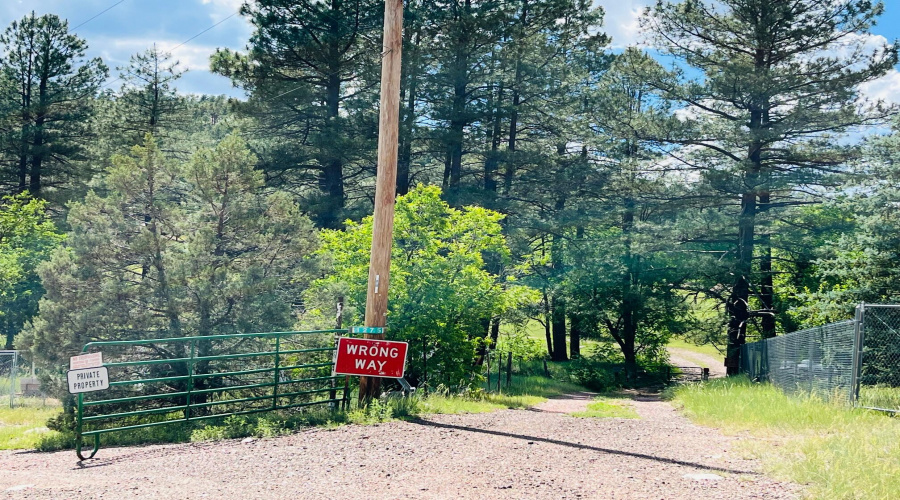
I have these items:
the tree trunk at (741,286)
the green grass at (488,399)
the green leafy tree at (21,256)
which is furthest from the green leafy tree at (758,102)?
the green leafy tree at (21,256)

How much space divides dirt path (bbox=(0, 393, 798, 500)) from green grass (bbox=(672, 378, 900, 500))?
0.31 m

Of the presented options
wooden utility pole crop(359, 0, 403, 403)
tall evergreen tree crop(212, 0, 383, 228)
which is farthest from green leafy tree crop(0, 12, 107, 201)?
wooden utility pole crop(359, 0, 403, 403)

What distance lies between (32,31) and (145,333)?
2346 cm

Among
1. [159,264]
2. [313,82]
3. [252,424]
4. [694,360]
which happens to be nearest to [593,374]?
[313,82]

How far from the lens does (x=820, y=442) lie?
7.54 meters

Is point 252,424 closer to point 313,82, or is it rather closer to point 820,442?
point 820,442

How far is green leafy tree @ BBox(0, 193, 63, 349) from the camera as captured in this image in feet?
96.2

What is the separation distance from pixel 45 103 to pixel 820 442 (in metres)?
35.4

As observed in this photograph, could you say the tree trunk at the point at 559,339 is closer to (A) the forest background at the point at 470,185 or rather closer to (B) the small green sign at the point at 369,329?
(A) the forest background at the point at 470,185

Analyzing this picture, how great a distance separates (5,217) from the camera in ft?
98.3

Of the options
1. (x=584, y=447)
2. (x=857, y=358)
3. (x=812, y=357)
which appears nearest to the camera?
(x=584, y=447)

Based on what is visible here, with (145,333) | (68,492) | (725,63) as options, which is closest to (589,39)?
(725,63)

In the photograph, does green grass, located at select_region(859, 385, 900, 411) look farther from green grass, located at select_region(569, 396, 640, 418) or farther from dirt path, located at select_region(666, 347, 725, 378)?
dirt path, located at select_region(666, 347, 725, 378)

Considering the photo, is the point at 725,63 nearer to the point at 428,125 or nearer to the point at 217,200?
the point at 428,125
